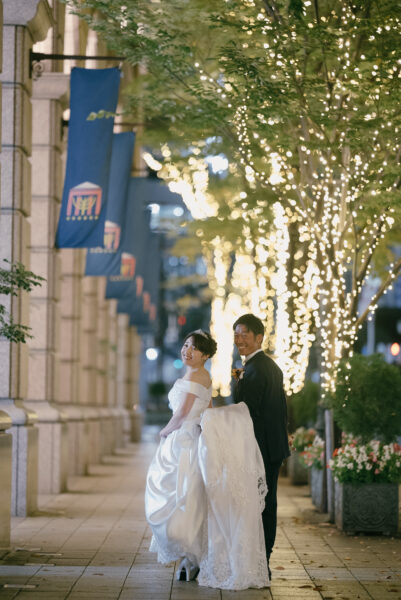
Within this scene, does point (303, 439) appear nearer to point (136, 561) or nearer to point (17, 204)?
point (17, 204)

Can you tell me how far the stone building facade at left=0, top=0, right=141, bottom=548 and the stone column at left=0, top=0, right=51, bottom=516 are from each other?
0.04ft

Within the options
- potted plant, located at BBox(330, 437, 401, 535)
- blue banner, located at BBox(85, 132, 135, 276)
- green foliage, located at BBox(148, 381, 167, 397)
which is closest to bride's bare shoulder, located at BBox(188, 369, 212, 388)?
potted plant, located at BBox(330, 437, 401, 535)

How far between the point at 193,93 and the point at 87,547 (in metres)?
5.87

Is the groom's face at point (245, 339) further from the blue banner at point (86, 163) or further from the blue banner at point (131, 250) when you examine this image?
the blue banner at point (131, 250)

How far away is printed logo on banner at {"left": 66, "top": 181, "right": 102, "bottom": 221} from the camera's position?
1424 cm

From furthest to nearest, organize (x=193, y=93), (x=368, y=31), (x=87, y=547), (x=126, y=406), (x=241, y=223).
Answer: (x=126, y=406)
(x=241, y=223)
(x=193, y=93)
(x=368, y=31)
(x=87, y=547)

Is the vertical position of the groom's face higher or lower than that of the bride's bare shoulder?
higher

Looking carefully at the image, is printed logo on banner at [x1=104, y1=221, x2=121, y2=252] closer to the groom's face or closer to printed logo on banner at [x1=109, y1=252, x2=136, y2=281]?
printed logo on banner at [x1=109, y1=252, x2=136, y2=281]

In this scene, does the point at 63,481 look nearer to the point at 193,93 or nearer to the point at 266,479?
the point at 193,93

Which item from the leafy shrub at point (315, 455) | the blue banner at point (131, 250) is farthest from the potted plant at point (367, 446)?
the blue banner at point (131, 250)

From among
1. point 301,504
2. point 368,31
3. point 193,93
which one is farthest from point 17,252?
point 301,504

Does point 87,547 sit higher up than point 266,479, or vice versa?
point 266,479

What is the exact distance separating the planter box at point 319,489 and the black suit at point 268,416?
5.36 meters

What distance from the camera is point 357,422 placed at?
509 inches
